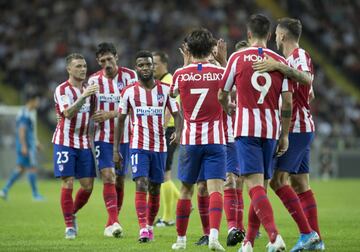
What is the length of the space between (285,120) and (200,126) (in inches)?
45.4

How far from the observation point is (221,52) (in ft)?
36.0

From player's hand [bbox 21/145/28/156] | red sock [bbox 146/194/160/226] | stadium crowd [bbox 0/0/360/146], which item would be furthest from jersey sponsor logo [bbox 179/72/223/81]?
stadium crowd [bbox 0/0/360/146]

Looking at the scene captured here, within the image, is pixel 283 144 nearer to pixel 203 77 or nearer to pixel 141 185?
pixel 203 77

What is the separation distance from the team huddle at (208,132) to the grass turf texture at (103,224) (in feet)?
1.23

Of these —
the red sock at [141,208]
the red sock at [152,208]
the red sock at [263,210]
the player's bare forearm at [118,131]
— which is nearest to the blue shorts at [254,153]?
the red sock at [263,210]

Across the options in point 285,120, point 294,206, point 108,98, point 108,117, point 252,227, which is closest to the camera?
point 285,120

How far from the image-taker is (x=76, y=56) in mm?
11812

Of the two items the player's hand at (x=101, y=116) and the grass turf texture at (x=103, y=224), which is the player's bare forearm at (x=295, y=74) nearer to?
the grass turf texture at (x=103, y=224)

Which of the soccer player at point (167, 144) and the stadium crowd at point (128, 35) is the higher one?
the stadium crowd at point (128, 35)

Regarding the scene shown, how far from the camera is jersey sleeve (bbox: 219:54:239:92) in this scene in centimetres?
913

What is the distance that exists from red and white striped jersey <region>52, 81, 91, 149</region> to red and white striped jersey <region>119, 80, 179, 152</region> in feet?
2.33

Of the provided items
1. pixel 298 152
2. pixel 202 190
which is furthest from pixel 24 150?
pixel 298 152

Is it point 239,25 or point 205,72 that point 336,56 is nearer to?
point 239,25

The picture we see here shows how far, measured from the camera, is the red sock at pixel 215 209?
9672 mm
